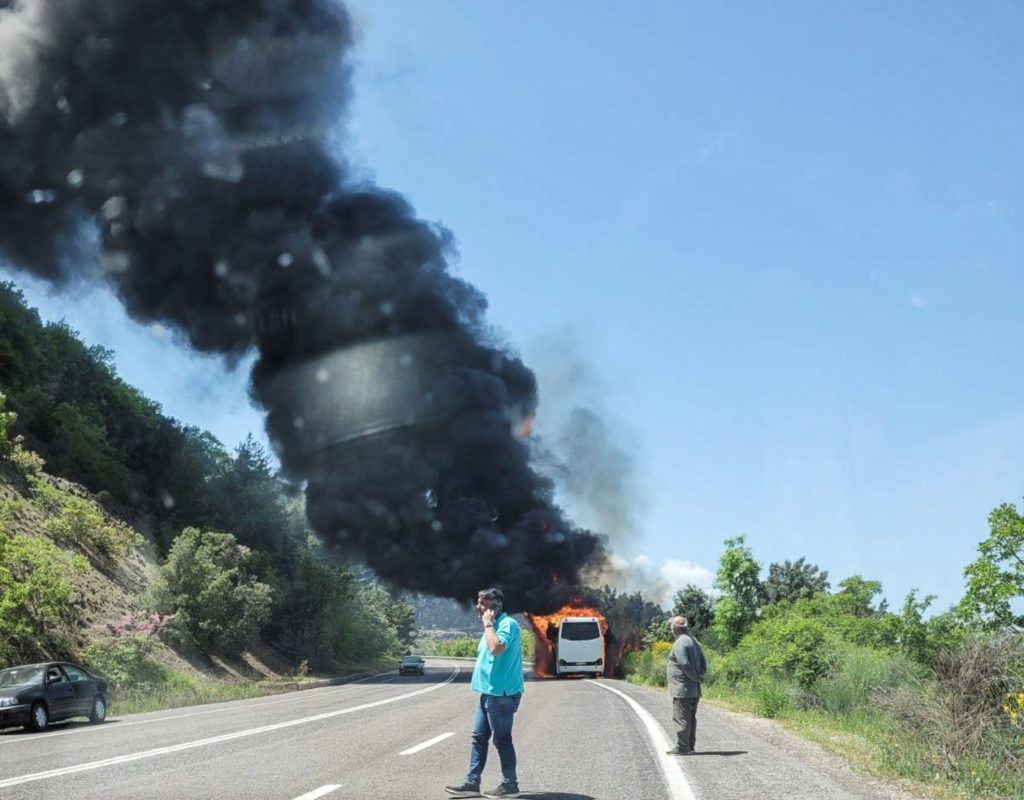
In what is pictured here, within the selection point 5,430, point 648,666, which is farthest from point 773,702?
point 5,430

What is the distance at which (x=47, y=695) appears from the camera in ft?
51.4

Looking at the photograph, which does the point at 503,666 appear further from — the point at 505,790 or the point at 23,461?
the point at 23,461

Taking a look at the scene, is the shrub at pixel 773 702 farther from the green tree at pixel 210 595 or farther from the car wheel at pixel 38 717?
the green tree at pixel 210 595

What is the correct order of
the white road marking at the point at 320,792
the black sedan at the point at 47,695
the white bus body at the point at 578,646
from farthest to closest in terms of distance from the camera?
1. the white bus body at the point at 578,646
2. the black sedan at the point at 47,695
3. the white road marking at the point at 320,792

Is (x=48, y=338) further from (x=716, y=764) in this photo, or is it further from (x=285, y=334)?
(x=716, y=764)

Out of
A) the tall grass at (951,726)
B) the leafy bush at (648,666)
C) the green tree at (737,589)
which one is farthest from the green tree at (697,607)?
the tall grass at (951,726)

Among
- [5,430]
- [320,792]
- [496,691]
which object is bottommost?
[320,792]

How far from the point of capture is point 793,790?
7703 millimetres

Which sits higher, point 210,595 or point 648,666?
point 210,595

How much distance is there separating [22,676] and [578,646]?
1176 inches

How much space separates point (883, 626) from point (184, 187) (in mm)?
38577

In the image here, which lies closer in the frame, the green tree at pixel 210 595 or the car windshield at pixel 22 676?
the car windshield at pixel 22 676

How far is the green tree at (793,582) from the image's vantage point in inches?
3169

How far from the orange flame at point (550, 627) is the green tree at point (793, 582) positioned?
38.2 meters
